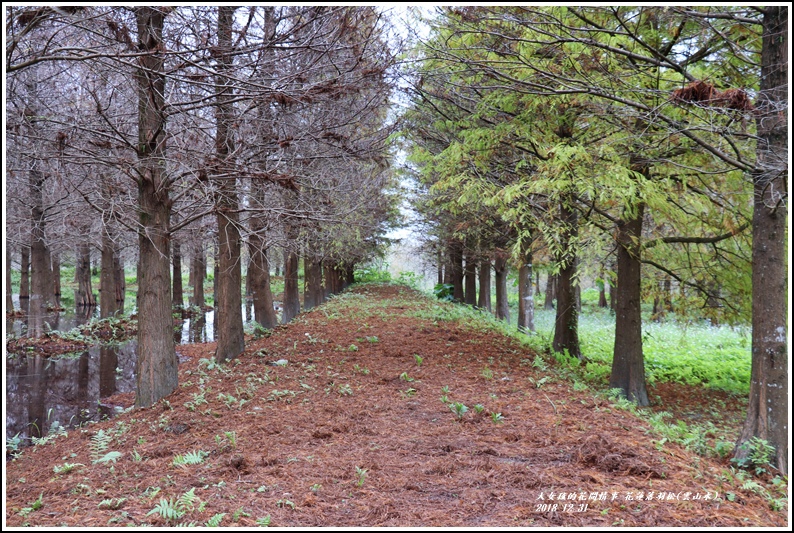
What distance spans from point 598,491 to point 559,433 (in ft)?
4.30

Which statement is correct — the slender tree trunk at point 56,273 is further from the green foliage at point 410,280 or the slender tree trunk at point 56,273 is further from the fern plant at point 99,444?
the fern plant at point 99,444

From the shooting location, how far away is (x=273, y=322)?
13672mm

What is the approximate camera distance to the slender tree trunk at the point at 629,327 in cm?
802

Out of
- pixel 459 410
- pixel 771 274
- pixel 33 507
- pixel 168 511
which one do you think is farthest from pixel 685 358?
pixel 33 507

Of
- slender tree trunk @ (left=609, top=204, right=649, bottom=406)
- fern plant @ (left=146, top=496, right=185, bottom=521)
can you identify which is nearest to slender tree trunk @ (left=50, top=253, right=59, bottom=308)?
slender tree trunk @ (left=609, top=204, right=649, bottom=406)

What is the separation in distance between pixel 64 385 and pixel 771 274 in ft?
40.7

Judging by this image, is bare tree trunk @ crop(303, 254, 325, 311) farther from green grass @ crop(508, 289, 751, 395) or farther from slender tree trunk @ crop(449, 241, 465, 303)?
green grass @ crop(508, 289, 751, 395)

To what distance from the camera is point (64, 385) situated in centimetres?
1099

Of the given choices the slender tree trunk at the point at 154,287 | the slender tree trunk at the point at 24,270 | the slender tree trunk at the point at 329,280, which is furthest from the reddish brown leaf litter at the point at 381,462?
the slender tree trunk at the point at 24,270

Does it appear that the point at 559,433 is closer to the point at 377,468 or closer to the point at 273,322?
the point at 377,468

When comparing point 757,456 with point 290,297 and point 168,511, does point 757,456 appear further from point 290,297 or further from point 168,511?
point 290,297

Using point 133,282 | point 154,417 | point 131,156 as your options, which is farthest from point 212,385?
point 133,282

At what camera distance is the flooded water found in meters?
8.45

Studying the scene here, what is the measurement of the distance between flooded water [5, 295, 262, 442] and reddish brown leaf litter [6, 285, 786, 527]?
7.69 feet
